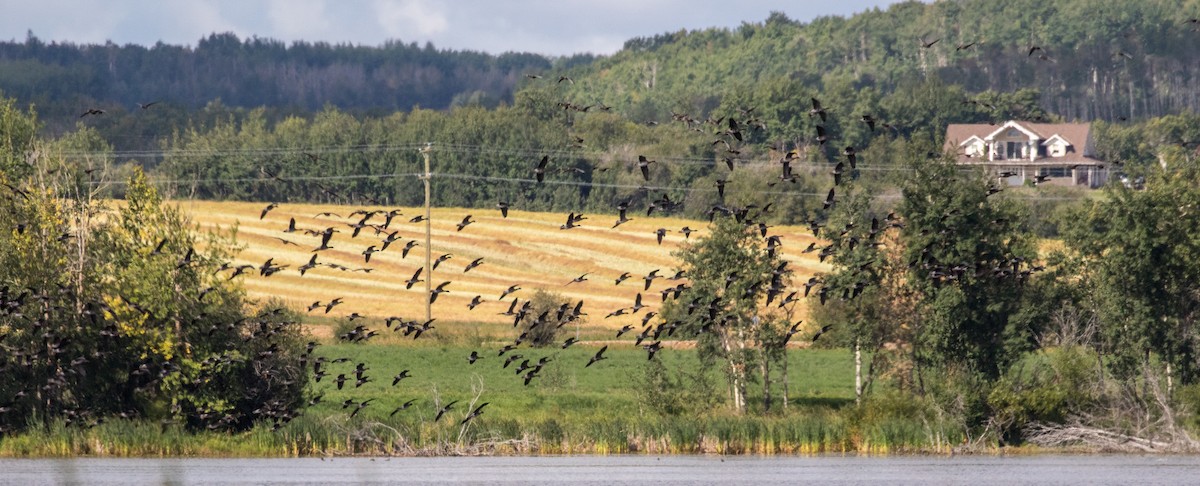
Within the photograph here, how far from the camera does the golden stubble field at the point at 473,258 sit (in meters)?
104

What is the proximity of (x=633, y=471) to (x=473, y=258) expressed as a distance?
226ft

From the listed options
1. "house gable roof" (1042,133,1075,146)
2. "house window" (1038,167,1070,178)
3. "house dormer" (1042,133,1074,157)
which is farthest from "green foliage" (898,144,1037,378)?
"house gable roof" (1042,133,1075,146)

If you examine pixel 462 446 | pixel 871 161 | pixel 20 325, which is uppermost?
pixel 871 161

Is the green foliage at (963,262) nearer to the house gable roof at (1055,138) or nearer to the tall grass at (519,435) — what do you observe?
the tall grass at (519,435)

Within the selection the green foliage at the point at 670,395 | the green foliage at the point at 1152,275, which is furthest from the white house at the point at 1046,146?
the green foliage at the point at 670,395

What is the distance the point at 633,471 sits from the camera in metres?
53.3

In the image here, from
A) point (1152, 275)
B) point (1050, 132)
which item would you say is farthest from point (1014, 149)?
point (1152, 275)

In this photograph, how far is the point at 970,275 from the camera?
62.2 m

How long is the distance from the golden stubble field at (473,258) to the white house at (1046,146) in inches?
1813

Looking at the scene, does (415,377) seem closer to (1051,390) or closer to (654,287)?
(1051,390)

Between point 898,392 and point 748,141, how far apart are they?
A: 337 feet

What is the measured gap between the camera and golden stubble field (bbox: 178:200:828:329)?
10450 centimetres

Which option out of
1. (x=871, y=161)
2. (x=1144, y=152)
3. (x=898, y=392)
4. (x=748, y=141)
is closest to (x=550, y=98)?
(x=748, y=141)

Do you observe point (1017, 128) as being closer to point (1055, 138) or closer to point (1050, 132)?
point (1055, 138)
